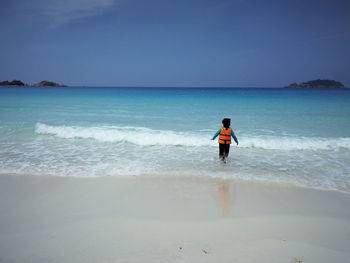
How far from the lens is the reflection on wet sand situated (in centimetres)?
437

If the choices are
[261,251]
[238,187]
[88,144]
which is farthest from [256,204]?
[88,144]

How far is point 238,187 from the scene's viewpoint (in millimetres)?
5543

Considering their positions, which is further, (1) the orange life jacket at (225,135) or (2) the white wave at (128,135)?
(2) the white wave at (128,135)

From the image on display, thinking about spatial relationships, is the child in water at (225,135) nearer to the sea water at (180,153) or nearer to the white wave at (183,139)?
the sea water at (180,153)

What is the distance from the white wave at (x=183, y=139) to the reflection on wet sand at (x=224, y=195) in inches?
170

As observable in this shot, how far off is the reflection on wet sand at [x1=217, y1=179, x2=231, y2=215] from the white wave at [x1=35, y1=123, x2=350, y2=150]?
4.33 m

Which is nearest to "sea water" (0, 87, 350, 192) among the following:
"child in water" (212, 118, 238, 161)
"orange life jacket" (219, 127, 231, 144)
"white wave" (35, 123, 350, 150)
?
"white wave" (35, 123, 350, 150)

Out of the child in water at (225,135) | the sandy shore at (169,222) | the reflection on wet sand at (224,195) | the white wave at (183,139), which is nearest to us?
the sandy shore at (169,222)

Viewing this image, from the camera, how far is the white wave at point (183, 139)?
32.3 ft

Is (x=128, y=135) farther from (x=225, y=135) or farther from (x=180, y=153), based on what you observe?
(x=225, y=135)

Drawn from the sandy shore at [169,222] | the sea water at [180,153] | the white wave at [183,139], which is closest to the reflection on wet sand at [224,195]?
the sandy shore at [169,222]

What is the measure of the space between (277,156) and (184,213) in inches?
225

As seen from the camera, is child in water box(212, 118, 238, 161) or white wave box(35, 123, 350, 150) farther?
white wave box(35, 123, 350, 150)

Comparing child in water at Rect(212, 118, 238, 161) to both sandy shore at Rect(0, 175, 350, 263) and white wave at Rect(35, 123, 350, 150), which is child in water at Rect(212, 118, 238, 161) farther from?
white wave at Rect(35, 123, 350, 150)
